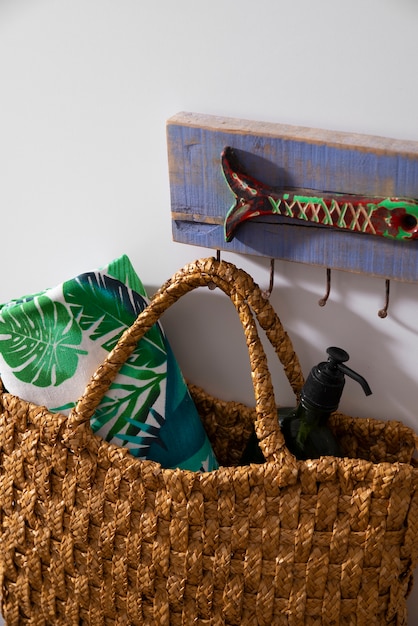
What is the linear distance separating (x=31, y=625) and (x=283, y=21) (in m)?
0.63

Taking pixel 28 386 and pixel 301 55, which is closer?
pixel 301 55

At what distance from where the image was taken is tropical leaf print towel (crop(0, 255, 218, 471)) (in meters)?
0.73

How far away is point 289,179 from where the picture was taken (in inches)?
25.7

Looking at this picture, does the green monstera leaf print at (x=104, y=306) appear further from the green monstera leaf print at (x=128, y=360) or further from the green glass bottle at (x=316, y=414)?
the green glass bottle at (x=316, y=414)

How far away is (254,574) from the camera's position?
→ 27.0 inches

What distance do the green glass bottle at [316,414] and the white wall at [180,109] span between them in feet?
0.21

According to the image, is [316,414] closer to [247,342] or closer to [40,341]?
[247,342]

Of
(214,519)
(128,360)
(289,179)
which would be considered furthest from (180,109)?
(214,519)

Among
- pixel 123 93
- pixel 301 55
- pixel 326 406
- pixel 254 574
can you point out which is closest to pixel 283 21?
pixel 301 55

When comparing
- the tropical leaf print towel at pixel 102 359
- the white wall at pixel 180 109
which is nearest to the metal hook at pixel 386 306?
the white wall at pixel 180 109

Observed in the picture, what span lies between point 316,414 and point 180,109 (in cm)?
30

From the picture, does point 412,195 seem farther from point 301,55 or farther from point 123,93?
point 123,93

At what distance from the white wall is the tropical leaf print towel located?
6 cm

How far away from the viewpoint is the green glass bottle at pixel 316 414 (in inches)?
25.9
